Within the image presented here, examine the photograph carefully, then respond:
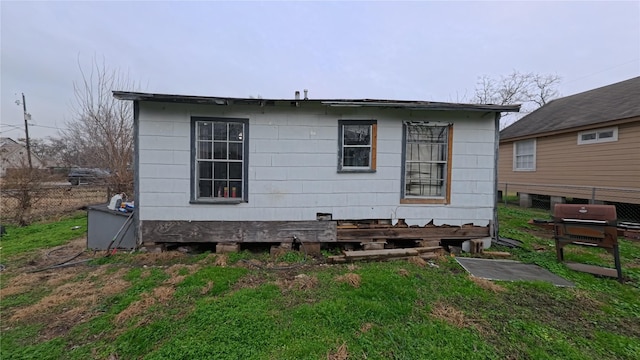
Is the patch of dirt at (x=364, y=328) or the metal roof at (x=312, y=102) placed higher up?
the metal roof at (x=312, y=102)

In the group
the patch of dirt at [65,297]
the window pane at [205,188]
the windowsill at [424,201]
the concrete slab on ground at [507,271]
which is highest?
the window pane at [205,188]

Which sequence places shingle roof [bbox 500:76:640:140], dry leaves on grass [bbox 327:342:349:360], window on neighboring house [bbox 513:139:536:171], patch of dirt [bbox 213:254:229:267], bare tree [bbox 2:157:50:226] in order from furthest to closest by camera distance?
window on neighboring house [bbox 513:139:536:171] < shingle roof [bbox 500:76:640:140] < bare tree [bbox 2:157:50:226] < patch of dirt [bbox 213:254:229:267] < dry leaves on grass [bbox 327:342:349:360]

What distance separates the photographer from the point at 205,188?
191 inches

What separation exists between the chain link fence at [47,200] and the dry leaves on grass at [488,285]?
11.0 metres

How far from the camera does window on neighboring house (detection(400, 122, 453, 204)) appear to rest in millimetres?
5082

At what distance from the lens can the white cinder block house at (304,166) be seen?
183 inches

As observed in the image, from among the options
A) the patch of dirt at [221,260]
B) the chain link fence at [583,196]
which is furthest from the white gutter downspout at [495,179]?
the chain link fence at [583,196]

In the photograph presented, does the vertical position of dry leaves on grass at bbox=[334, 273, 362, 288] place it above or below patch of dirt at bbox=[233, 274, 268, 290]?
above

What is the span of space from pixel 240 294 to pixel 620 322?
4338mm

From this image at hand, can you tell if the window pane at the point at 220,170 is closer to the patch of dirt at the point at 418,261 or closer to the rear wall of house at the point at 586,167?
the patch of dirt at the point at 418,261

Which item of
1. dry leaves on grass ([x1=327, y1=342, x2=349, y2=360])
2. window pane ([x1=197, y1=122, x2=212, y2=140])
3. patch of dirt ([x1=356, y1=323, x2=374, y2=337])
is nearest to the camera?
dry leaves on grass ([x1=327, y1=342, x2=349, y2=360])

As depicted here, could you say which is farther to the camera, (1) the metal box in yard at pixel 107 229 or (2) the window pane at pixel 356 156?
(2) the window pane at pixel 356 156

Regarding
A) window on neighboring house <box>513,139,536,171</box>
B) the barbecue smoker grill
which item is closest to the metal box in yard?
the barbecue smoker grill

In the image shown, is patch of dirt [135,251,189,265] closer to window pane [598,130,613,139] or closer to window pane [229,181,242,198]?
window pane [229,181,242,198]
